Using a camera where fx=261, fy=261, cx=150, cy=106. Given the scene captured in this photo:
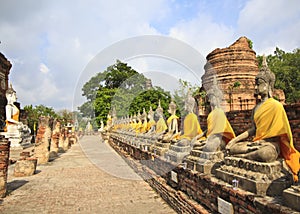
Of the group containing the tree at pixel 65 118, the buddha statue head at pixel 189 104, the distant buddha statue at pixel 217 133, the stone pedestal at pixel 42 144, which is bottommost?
the stone pedestal at pixel 42 144

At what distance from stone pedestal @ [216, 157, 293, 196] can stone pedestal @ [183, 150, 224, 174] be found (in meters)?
0.82

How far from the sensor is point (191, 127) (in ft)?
21.5

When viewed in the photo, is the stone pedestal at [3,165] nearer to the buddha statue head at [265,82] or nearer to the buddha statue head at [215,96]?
the buddha statue head at [215,96]

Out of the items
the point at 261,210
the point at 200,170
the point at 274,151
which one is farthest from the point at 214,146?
the point at 261,210

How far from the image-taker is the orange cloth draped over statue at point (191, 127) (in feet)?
21.2

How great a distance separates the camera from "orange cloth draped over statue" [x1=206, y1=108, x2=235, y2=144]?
505 centimetres

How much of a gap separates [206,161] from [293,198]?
2.07 meters

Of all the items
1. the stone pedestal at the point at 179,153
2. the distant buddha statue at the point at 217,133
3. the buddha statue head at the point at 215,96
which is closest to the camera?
the distant buddha statue at the point at 217,133

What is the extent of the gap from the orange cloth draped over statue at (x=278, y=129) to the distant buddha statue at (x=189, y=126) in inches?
98.7

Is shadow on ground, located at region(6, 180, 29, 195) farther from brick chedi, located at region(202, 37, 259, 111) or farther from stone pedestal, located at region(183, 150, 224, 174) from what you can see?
brick chedi, located at region(202, 37, 259, 111)

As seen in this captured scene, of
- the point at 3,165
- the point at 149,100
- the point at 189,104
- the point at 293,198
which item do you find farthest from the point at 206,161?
the point at 149,100

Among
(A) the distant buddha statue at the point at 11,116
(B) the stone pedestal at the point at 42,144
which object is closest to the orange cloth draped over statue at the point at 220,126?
(B) the stone pedestal at the point at 42,144

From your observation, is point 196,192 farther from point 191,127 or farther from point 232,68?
point 232,68

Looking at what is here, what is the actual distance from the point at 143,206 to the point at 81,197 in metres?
1.79
